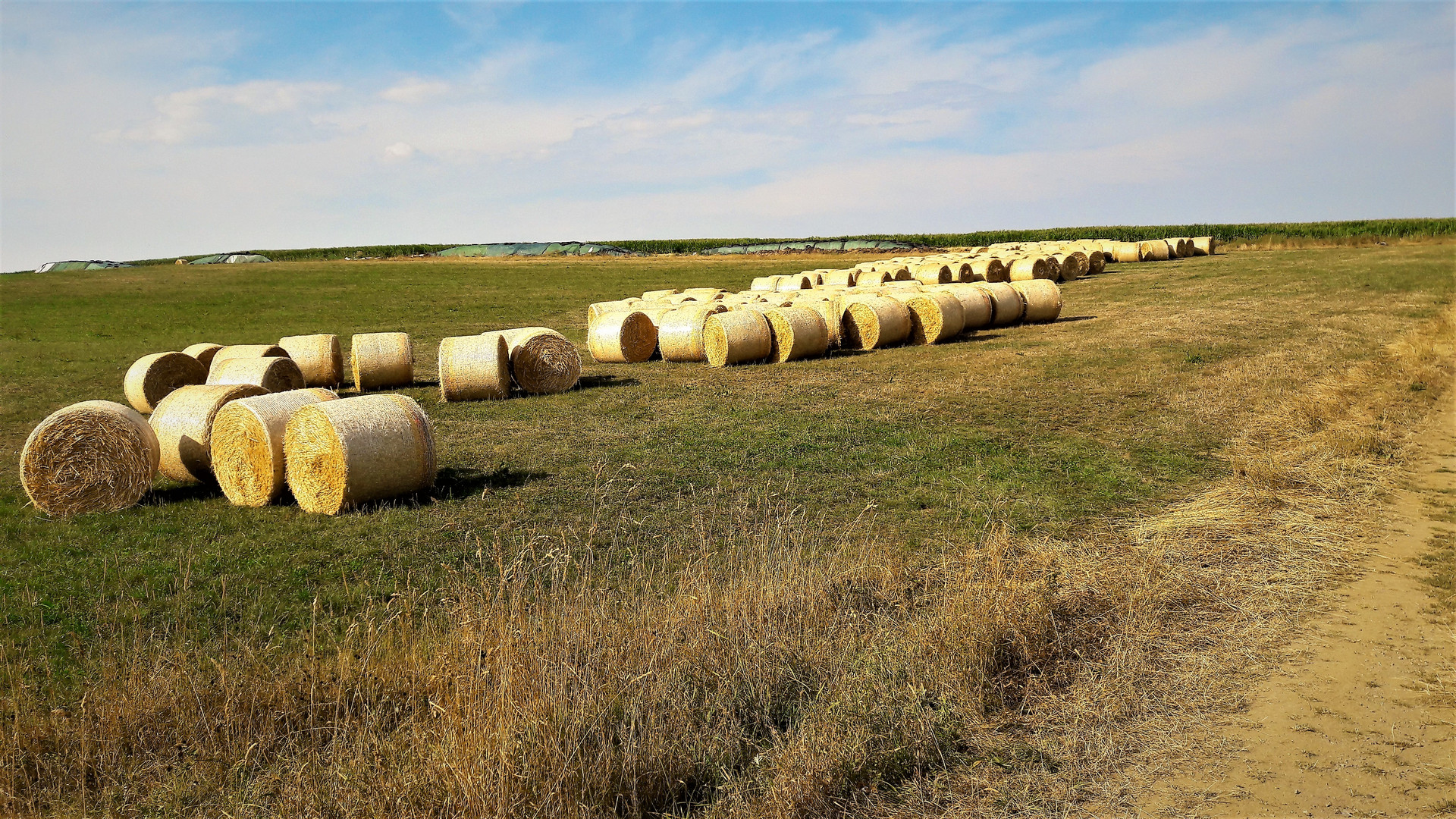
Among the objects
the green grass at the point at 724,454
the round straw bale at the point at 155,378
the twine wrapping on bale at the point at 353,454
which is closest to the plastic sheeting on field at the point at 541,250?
the green grass at the point at 724,454

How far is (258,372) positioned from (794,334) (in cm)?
1014

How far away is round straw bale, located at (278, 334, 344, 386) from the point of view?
18.3 meters

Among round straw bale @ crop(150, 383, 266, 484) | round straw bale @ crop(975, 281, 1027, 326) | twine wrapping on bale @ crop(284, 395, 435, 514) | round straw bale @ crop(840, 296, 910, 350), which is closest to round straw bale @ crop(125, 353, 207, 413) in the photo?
round straw bale @ crop(150, 383, 266, 484)

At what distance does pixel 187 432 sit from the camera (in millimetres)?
10805

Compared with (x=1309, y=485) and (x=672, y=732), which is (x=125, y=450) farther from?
(x=1309, y=485)

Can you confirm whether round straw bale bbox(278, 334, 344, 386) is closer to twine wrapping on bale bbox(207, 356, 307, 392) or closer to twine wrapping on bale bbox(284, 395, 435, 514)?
twine wrapping on bale bbox(207, 356, 307, 392)

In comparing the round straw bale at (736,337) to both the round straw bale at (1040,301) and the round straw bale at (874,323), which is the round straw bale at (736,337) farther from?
the round straw bale at (1040,301)

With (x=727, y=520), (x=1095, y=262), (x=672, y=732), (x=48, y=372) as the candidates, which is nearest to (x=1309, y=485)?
(x=727, y=520)

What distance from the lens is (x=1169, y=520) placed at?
28.6 feet

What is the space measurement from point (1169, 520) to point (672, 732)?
580cm

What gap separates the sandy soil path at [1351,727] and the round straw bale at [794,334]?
1317 cm

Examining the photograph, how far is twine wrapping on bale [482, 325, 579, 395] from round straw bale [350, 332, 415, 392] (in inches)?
103

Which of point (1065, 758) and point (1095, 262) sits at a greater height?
point (1095, 262)

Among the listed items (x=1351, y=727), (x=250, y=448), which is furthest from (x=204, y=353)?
(x=1351, y=727)
